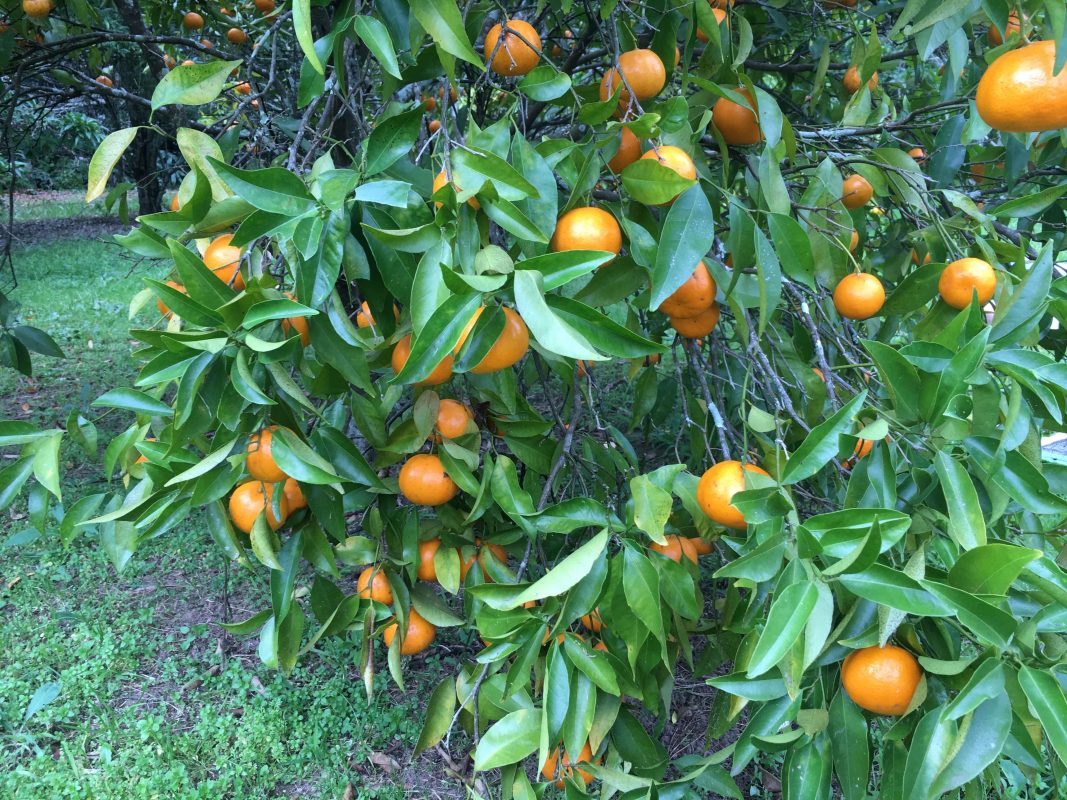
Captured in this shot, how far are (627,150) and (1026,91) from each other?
487mm

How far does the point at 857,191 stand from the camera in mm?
1488

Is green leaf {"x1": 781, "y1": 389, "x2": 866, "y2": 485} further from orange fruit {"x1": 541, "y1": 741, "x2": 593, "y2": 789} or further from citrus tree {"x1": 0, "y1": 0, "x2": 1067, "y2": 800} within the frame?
orange fruit {"x1": 541, "y1": 741, "x2": 593, "y2": 789}

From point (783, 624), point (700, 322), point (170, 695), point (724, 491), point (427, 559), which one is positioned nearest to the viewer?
point (783, 624)

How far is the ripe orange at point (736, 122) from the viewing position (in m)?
1.20

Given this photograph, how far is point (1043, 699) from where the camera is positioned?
764 millimetres

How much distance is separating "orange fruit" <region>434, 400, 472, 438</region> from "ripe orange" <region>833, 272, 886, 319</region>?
2.22ft

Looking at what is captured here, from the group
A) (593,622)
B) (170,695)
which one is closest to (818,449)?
(593,622)

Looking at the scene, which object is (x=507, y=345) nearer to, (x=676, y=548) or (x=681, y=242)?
(x=681, y=242)

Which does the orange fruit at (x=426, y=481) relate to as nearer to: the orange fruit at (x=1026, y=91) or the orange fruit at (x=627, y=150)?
the orange fruit at (x=627, y=150)

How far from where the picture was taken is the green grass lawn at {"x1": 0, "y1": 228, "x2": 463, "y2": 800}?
72.4 inches

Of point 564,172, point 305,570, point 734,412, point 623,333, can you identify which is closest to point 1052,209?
point 734,412

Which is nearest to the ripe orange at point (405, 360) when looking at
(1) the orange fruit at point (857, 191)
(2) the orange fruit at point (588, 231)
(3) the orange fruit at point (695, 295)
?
(2) the orange fruit at point (588, 231)

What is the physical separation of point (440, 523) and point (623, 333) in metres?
0.68

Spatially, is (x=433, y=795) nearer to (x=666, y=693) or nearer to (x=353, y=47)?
(x=666, y=693)
